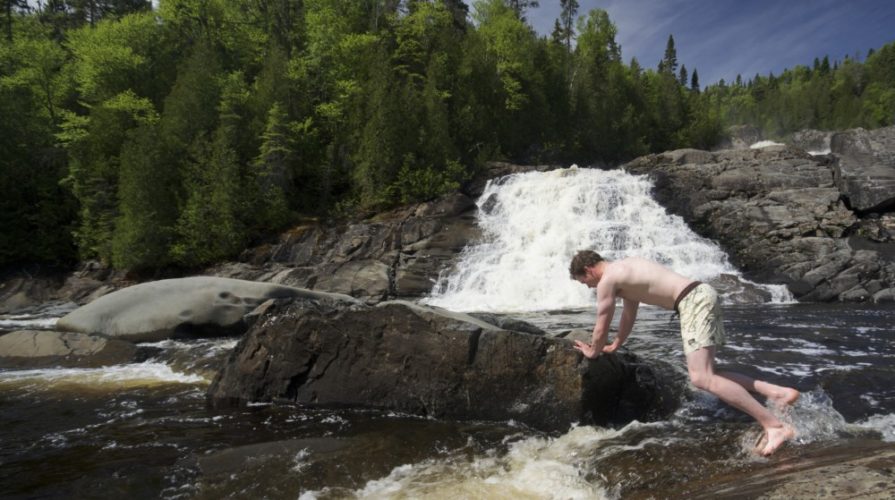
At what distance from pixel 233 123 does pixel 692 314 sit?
24546 millimetres

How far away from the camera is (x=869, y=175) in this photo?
2025cm

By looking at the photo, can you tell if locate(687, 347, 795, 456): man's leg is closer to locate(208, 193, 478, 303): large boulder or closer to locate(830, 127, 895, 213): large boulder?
locate(208, 193, 478, 303): large boulder

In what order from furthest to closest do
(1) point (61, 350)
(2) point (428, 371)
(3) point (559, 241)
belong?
(3) point (559, 241)
(1) point (61, 350)
(2) point (428, 371)

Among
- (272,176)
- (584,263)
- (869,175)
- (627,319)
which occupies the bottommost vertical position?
(627,319)

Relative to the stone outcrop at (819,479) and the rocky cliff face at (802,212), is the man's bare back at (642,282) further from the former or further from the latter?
the rocky cliff face at (802,212)

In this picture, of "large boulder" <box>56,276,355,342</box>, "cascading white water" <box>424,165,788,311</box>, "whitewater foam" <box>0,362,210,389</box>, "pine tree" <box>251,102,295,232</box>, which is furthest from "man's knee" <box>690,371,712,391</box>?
"pine tree" <box>251,102,295,232</box>

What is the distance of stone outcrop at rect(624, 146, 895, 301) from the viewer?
52.9ft

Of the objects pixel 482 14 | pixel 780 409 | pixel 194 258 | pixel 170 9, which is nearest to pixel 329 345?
pixel 780 409

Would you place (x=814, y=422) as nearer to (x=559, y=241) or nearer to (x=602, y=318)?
(x=602, y=318)

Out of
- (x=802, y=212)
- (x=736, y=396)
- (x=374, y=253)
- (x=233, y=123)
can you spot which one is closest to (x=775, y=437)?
(x=736, y=396)

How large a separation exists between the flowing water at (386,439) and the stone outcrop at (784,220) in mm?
7319

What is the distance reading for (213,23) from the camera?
3569 centimetres

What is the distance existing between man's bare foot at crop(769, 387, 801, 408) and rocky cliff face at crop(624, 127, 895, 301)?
47.2 feet

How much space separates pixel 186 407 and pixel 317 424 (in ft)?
6.37
